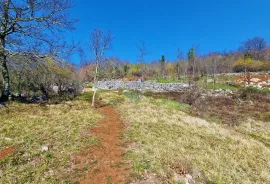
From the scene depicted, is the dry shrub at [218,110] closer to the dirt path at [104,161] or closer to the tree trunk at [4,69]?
the dirt path at [104,161]

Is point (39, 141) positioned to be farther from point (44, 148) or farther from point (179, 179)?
point (179, 179)

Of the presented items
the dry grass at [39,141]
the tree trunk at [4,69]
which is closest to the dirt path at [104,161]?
the dry grass at [39,141]

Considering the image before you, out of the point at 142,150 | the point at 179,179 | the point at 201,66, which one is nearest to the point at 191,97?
the point at 142,150

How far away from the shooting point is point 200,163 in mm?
5164

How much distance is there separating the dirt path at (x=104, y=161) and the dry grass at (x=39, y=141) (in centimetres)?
41

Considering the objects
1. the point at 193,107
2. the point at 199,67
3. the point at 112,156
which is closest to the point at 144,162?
the point at 112,156

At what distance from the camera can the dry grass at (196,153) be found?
4680mm

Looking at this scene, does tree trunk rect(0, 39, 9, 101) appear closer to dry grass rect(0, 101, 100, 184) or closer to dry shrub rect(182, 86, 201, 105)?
dry grass rect(0, 101, 100, 184)

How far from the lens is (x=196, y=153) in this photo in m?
5.86

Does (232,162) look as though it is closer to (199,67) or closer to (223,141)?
(223,141)

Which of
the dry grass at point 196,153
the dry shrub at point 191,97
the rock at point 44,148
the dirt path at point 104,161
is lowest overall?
the dry grass at point 196,153

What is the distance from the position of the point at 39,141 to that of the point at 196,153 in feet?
18.2

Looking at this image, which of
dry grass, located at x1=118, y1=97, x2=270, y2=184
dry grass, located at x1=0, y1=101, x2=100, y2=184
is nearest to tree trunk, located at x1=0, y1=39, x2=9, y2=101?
dry grass, located at x1=0, y1=101, x2=100, y2=184

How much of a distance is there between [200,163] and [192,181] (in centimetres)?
110
